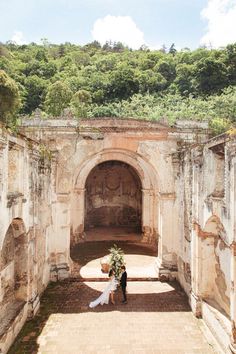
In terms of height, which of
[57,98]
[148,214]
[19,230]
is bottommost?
[148,214]

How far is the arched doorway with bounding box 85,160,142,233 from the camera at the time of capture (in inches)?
845

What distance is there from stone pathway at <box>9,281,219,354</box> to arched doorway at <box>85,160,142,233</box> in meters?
10.5

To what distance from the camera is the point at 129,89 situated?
47.2 meters

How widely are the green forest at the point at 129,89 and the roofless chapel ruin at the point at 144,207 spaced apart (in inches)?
600

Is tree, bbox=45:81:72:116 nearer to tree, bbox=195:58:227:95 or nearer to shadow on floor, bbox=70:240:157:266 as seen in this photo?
tree, bbox=195:58:227:95

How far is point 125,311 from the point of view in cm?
949

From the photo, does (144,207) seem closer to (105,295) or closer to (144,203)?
(144,203)

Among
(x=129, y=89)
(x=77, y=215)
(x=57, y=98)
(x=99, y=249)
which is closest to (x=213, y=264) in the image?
(x=99, y=249)

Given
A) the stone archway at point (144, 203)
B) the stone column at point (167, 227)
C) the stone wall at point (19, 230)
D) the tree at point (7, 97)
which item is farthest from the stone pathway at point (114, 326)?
the tree at point (7, 97)

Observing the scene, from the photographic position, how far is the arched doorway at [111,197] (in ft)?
70.4

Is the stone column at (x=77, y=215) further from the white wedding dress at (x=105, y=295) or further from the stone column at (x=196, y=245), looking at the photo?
the stone column at (x=196, y=245)

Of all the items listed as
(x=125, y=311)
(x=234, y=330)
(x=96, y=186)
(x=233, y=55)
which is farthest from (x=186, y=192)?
(x=233, y=55)

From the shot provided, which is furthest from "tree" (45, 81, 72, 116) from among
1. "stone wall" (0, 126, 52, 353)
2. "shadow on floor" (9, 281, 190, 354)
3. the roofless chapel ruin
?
"shadow on floor" (9, 281, 190, 354)

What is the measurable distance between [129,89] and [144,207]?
33.6 meters
